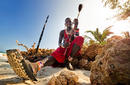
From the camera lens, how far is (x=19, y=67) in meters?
1.22

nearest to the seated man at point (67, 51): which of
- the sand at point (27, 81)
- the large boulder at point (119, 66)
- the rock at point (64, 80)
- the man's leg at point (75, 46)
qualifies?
the man's leg at point (75, 46)

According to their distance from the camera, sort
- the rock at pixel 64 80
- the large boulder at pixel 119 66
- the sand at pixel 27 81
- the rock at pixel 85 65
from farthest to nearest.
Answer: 1. the rock at pixel 85 65
2. the sand at pixel 27 81
3. the rock at pixel 64 80
4. the large boulder at pixel 119 66

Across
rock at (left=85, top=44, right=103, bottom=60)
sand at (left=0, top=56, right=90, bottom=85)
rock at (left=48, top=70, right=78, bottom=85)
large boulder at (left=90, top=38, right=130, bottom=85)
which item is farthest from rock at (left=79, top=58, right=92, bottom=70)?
large boulder at (left=90, top=38, right=130, bottom=85)

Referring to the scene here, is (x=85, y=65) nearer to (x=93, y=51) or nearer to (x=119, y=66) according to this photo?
(x=93, y=51)

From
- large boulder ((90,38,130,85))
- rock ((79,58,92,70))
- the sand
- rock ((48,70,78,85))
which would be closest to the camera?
large boulder ((90,38,130,85))

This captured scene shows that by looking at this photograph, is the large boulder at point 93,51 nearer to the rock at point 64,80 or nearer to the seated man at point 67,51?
the seated man at point 67,51

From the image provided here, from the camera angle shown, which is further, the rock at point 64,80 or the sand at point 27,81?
the sand at point 27,81

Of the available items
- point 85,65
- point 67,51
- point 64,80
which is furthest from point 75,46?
point 64,80

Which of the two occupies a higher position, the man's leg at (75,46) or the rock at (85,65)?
the man's leg at (75,46)

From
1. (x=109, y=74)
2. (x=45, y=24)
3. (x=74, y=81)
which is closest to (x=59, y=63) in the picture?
(x=74, y=81)

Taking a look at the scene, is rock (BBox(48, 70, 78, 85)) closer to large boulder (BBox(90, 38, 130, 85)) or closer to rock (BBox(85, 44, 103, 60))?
large boulder (BBox(90, 38, 130, 85))

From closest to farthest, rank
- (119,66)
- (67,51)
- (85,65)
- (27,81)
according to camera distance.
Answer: (119,66), (27,81), (85,65), (67,51)

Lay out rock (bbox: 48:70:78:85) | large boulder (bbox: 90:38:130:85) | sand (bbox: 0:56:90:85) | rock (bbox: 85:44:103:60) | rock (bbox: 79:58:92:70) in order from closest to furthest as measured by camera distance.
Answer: large boulder (bbox: 90:38:130:85), rock (bbox: 48:70:78:85), sand (bbox: 0:56:90:85), rock (bbox: 79:58:92:70), rock (bbox: 85:44:103:60)

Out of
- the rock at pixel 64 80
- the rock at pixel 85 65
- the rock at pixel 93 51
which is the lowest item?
the rock at pixel 85 65
